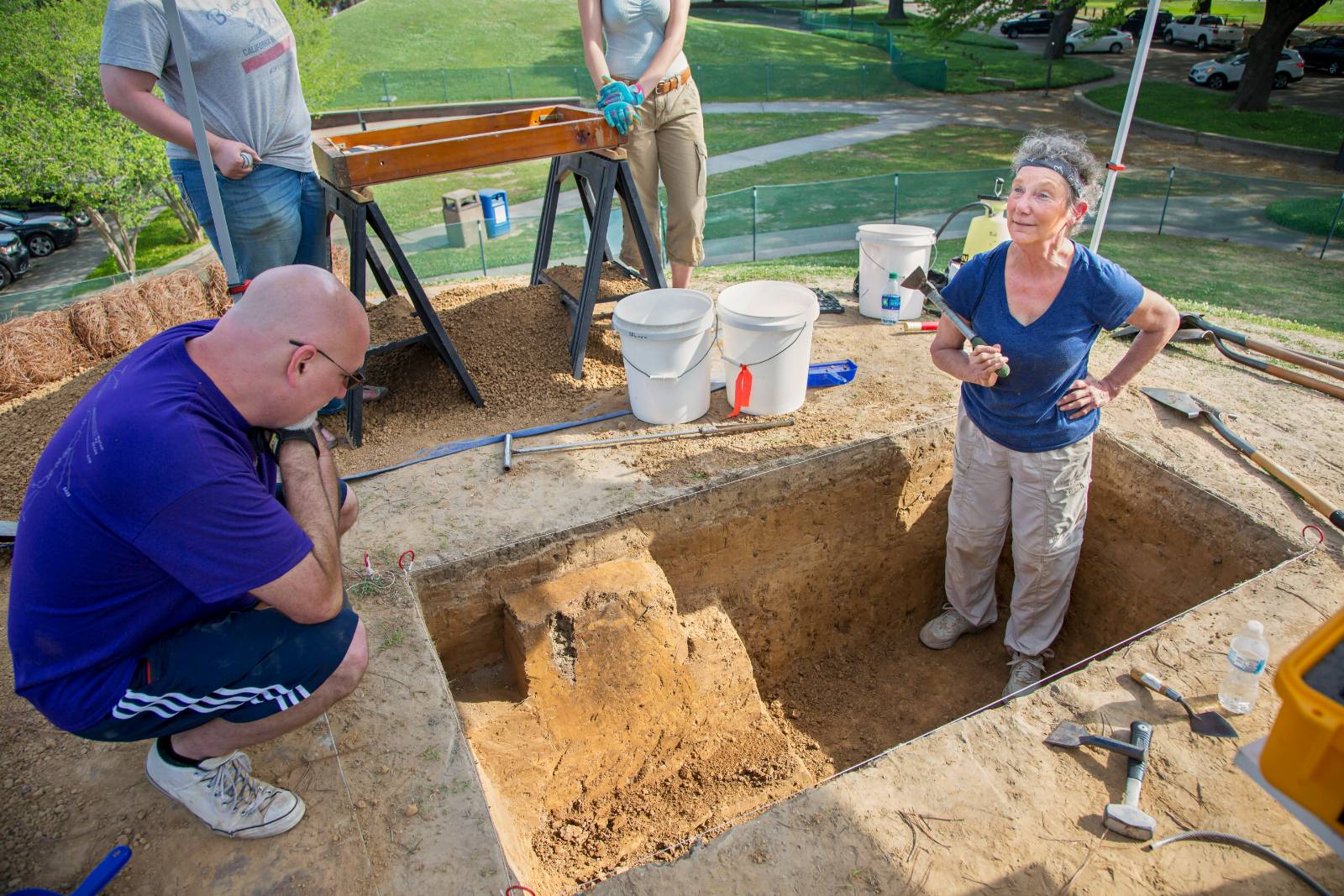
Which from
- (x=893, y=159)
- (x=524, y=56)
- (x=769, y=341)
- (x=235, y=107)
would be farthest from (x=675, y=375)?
(x=524, y=56)

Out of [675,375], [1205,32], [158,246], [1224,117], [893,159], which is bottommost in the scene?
[158,246]

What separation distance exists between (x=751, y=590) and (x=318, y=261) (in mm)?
2962

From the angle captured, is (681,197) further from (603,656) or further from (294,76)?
(603,656)

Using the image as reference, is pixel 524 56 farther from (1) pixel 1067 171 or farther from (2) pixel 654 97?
(1) pixel 1067 171

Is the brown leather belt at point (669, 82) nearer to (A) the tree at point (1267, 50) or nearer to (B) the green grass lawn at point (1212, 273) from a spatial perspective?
(B) the green grass lawn at point (1212, 273)

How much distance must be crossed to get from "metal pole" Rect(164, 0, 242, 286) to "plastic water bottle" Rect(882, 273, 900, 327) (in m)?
3.98

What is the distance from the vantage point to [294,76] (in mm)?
3832

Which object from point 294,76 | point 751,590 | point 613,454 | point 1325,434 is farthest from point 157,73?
point 1325,434

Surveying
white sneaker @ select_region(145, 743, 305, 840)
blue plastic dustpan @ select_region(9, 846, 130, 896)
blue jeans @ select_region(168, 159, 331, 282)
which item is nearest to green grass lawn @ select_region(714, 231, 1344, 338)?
blue jeans @ select_region(168, 159, 331, 282)

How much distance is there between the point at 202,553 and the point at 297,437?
44 cm

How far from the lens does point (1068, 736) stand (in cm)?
253

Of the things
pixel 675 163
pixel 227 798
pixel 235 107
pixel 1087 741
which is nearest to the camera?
pixel 227 798

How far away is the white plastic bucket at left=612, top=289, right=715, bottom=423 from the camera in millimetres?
3932

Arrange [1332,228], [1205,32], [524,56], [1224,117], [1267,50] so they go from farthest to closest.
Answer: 1. [1205,32]
2. [524,56]
3. [1224,117]
4. [1267,50]
5. [1332,228]
